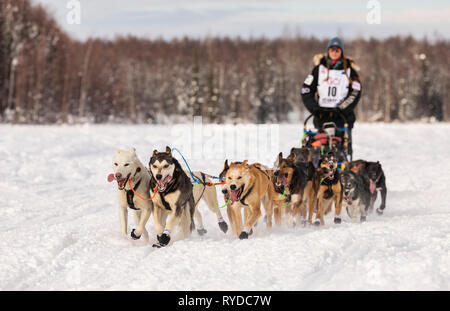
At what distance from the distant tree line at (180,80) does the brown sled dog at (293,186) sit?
28262 millimetres

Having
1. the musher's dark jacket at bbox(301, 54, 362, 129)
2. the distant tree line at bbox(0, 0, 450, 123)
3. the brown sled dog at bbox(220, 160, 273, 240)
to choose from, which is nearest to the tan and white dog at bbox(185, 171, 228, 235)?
the brown sled dog at bbox(220, 160, 273, 240)

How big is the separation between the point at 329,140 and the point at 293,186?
5.59 feet

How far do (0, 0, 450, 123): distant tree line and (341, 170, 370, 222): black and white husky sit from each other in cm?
2800

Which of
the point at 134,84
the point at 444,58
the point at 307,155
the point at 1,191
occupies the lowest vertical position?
the point at 1,191

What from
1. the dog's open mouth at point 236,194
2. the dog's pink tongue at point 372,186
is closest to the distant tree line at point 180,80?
the dog's pink tongue at point 372,186

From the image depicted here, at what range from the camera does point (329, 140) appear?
632 cm

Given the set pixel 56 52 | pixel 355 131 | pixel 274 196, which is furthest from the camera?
pixel 56 52

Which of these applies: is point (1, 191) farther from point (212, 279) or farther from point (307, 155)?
point (212, 279)

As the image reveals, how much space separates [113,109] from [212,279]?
45.7m

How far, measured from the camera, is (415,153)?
15289 millimetres

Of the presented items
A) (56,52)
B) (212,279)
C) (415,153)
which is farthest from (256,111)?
(212,279)

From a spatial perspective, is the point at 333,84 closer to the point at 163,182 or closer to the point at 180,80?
the point at 163,182
